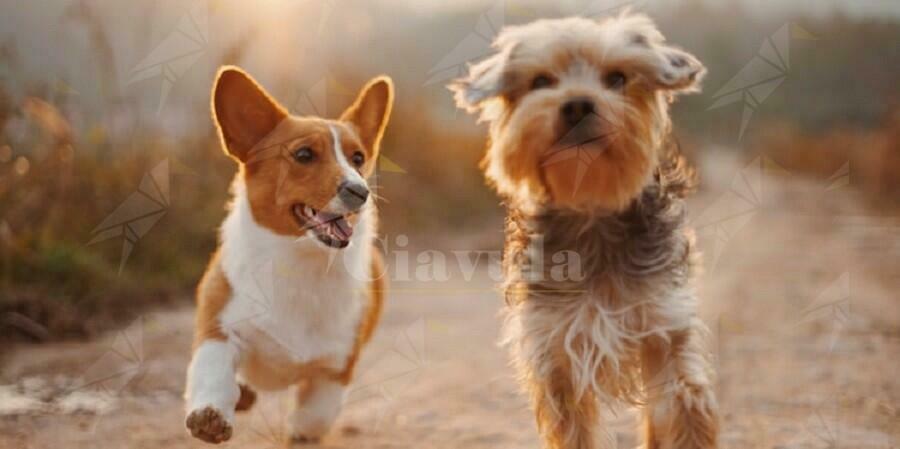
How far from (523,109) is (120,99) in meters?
6.03

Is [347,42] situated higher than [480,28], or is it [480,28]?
[347,42]

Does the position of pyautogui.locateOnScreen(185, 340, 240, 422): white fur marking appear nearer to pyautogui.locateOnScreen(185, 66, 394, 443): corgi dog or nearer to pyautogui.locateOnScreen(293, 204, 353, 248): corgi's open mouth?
pyautogui.locateOnScreen(185, 66, 394, 443): corgi dog

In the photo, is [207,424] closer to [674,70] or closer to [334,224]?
[334,224]

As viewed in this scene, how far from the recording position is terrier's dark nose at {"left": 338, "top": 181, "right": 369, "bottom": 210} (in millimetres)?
4414

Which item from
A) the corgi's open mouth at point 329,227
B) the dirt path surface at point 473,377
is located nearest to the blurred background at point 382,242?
the dirt path surface at point 473,377

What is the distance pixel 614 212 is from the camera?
14.8 ft

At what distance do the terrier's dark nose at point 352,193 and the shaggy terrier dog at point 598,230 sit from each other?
57 cm

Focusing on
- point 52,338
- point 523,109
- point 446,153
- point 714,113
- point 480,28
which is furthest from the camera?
point 714,113

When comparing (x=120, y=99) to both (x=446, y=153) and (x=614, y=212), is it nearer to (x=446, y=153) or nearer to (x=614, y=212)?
(x=446, y=153)

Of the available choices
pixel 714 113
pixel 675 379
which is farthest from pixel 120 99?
pixel 714 113

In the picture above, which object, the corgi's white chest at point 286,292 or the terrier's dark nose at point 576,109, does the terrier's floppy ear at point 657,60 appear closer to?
the terrier's dark nose at point 576,109

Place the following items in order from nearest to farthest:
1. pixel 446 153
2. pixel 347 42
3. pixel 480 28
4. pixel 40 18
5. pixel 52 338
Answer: pixel 480 28
pixel 52 338
pixel 40 18
pixel 347 42
pixel 446 153

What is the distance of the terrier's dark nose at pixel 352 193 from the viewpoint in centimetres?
441

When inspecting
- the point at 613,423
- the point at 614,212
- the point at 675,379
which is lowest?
the point at 613,423
